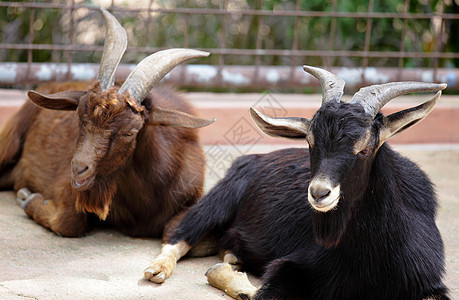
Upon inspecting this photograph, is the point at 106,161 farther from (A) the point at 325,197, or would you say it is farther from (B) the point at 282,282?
(A) the point at 325,197

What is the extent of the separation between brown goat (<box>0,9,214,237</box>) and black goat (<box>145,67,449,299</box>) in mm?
704

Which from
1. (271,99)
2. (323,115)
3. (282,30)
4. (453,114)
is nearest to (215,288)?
(323,115)

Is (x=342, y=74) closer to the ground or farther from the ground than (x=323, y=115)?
closer to the ground

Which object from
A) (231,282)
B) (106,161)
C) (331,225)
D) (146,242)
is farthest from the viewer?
(146,242)

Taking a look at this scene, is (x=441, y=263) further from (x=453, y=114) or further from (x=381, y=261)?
(x=453, y=114)

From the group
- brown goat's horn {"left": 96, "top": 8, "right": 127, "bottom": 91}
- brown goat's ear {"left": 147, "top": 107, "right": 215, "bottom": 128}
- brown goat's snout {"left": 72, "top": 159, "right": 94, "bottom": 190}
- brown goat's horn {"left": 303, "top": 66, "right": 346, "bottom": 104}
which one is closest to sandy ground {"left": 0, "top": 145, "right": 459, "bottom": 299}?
brown goat's snout {"left": 72, "top": 159, "right": 94, "bottom": 190}

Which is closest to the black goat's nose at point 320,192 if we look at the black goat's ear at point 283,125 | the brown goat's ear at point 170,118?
the black goat's ear at point 283,125

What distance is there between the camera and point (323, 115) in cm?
373

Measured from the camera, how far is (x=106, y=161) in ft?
15.8

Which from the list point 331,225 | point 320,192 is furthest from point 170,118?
point 320,192

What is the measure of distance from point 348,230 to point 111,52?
Result: 8.04 feet

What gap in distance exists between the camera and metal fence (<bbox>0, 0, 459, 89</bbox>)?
8172 mm

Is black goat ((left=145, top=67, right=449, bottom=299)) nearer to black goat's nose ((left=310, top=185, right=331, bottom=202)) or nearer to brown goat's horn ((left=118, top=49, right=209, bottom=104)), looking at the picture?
black goat's nose ((left=310, top=185, right=331, bottom=202))

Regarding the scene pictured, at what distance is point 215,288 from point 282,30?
8.79m
